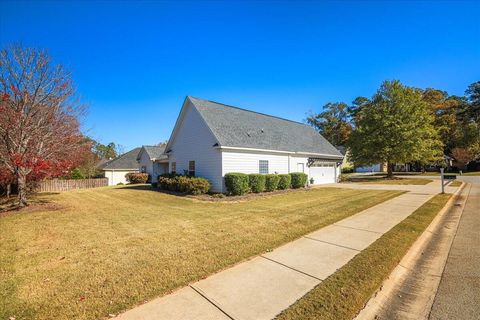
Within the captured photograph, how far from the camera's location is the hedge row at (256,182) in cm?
1372

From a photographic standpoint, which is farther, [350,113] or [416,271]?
[350,113]

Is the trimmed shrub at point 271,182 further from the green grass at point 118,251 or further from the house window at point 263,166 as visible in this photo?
the green grass at point 118,251

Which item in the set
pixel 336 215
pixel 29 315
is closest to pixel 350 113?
pixel 336 215

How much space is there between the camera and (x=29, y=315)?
9.61 ft

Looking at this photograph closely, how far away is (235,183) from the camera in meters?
13.6

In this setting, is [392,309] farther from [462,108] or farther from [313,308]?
[462,108]

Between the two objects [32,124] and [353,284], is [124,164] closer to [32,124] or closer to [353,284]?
[32,124]

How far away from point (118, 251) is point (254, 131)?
1443cm

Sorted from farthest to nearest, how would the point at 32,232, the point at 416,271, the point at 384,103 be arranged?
the point at 384,103 < the point at 32,232 < the point at 416,271

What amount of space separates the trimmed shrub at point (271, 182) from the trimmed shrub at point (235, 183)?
208 centimetres

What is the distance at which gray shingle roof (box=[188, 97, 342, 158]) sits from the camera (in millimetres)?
15859

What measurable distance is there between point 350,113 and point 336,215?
59474 millimetres

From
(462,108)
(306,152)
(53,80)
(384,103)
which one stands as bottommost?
(306,152)

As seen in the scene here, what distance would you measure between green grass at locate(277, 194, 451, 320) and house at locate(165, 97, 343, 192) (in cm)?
1028
